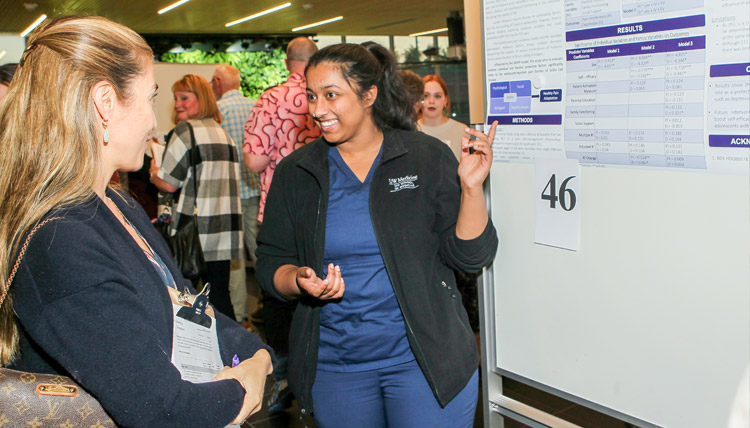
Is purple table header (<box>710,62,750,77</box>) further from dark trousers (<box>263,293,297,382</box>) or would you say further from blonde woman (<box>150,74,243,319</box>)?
blonde woman (<box>150,74,243,319</box>)

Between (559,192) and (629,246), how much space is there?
24cm

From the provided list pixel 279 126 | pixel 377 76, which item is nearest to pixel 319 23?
pixel 279 126

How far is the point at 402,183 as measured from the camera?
1.93 metres

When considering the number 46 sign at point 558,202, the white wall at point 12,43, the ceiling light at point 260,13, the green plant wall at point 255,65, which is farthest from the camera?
the green plant wall at point 255,65

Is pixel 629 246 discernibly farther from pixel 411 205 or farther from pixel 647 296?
pixel 411 205

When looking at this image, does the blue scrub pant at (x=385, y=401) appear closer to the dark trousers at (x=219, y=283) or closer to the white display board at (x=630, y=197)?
the white display board at (x=630, y=197)

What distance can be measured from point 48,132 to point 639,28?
1221 mm

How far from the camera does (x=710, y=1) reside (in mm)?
A: 1333

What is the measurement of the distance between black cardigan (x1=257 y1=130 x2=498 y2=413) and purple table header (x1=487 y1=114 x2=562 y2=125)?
0.21 meters

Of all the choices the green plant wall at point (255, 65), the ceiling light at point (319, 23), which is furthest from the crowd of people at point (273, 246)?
the green plant wall at point (255, 65)

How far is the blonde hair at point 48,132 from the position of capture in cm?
112

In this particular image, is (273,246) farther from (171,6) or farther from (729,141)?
(171,6)

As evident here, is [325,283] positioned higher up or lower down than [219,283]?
higher up

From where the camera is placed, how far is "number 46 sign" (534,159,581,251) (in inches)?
66.2
